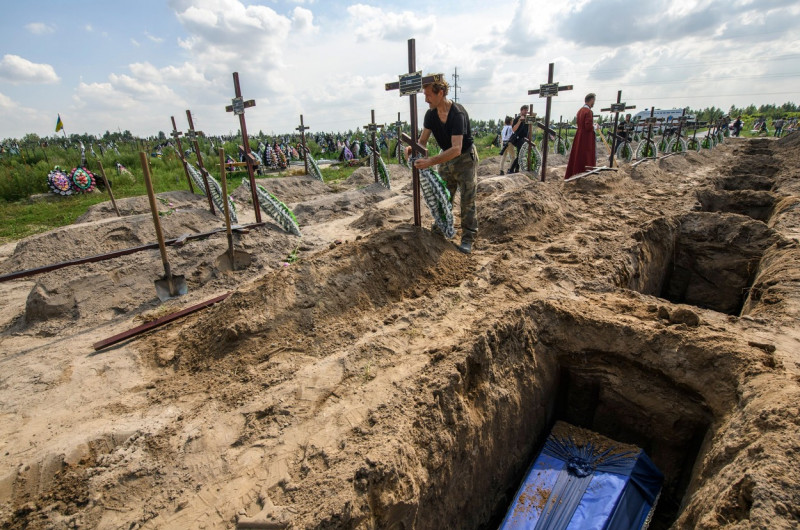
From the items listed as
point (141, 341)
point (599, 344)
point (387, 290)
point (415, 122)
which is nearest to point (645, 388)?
point (599, 344)

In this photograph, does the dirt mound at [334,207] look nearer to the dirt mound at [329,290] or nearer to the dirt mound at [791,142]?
the dirt mound at [329,290]

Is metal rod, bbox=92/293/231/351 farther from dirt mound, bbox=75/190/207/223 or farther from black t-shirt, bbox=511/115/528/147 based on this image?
black t-shirt, bbox=511/115/528/147

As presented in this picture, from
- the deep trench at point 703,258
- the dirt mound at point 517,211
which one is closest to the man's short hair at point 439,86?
the dirt mound at point 517,211

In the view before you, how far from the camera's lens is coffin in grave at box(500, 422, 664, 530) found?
2.54 metres

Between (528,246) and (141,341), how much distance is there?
4.65 m

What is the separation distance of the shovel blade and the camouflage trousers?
11.6 ft

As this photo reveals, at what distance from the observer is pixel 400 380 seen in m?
2.65

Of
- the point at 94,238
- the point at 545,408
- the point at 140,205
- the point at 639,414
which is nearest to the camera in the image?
the point at 639,414

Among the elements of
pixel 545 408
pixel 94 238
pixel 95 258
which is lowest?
pixel 545 408

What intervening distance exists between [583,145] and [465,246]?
5917 millimetres

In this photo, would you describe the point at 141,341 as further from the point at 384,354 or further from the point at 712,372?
the point at 712,372

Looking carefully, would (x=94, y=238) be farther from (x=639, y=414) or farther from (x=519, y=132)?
(x=519, y=132)

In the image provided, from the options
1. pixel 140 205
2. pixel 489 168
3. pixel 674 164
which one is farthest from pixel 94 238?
pixel 674 164

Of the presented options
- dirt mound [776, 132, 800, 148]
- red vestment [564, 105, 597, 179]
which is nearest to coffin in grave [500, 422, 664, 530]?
red vestment [564, 105, 597, 179]
